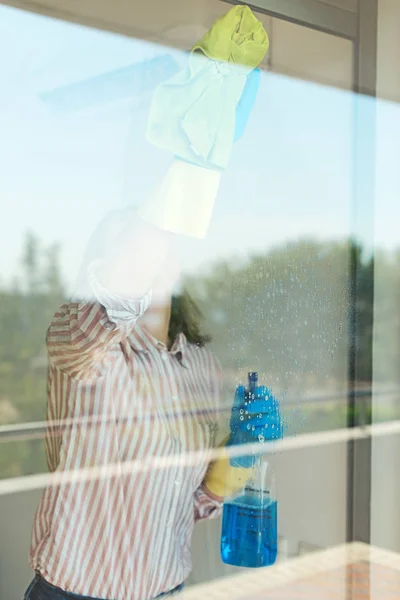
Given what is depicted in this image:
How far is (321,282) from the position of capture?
1240 millimetres

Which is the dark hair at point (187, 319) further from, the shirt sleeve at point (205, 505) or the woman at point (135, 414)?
the shirt sleeve at point (205, 505)

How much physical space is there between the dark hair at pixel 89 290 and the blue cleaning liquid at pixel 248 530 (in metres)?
0.26

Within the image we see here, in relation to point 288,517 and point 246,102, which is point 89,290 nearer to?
→ point 246,102

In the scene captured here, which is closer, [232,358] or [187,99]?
[187,99]

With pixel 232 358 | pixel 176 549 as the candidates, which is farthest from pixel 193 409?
pixel 176 549

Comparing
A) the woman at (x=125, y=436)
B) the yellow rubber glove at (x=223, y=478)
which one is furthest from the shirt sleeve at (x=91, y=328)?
the yellow rubber glove at (x=223, y=478)

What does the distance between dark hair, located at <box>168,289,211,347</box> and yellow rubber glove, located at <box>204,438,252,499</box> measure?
0.16m

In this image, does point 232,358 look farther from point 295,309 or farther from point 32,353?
point 32,353

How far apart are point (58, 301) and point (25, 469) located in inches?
11.3

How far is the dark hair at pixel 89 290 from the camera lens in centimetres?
107

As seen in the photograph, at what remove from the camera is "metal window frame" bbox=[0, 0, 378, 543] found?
134 centimetres

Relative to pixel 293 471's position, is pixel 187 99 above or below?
above

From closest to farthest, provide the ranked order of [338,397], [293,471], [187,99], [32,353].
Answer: [187,99] < [32,353] < [293,471] < [338,397]

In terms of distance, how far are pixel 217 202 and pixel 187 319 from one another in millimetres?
188
